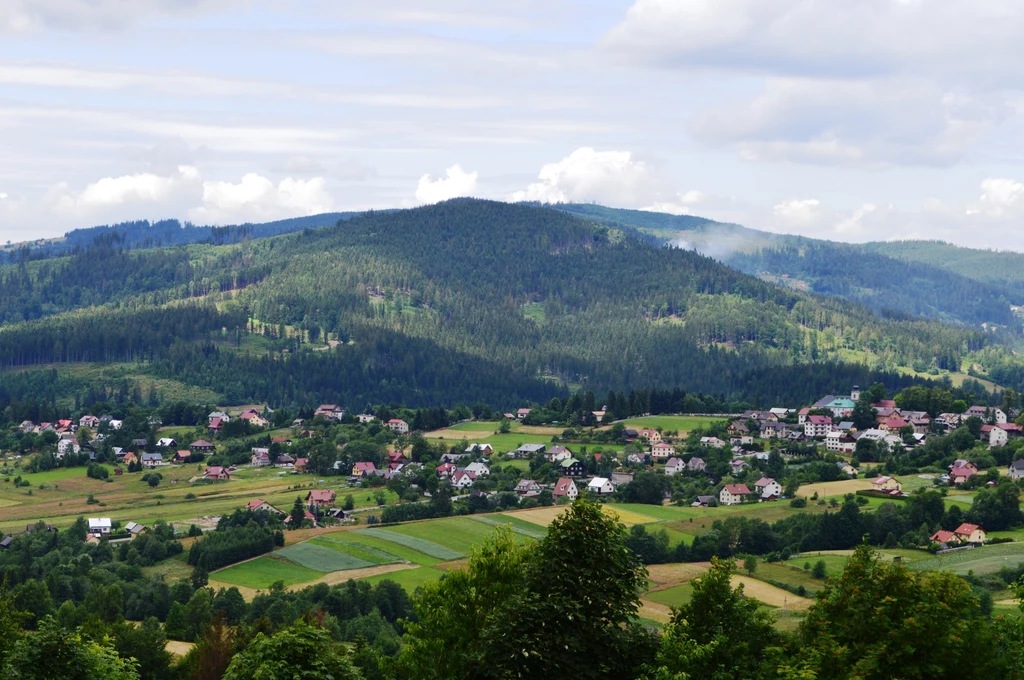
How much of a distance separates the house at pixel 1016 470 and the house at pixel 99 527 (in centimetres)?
8627

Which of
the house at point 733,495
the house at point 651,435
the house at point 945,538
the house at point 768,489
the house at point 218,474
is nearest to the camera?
the house at point 945,538

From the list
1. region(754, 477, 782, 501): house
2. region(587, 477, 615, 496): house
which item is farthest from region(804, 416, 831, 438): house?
region(587, 477, 615, 496): house

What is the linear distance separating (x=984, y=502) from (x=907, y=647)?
3030 inches

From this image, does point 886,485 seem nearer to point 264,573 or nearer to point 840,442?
point 840,442

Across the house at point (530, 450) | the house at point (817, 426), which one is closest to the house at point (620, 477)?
the house at point (530, 450)

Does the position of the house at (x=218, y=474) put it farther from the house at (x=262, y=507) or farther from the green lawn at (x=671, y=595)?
the green lawn at (x=671, y=595)

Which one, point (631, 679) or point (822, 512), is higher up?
point (631, 679)

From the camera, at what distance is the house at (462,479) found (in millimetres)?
135125

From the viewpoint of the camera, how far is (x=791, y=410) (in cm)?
18225

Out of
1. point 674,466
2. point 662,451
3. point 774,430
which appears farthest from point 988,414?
point 674,466

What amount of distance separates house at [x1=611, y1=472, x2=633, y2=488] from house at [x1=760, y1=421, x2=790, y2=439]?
3212cm

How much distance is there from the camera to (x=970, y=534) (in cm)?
9625

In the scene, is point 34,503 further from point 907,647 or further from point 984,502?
point 907,647

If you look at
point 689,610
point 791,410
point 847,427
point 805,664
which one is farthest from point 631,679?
point 791,410
